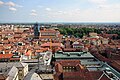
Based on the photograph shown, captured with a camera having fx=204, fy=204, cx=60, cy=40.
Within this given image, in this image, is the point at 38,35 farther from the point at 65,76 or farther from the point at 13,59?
the point at 65,76

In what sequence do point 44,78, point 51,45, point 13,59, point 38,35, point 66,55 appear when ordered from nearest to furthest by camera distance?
point 44,78 < point 13,59 < point 66,55 < point 51,45 < point 38,35

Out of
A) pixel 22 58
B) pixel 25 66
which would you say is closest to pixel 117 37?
pixel 22 58

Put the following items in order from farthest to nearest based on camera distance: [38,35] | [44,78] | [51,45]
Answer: [38,35] → [51,45] → [44,78]

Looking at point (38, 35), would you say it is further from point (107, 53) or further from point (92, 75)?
point (92, 75)

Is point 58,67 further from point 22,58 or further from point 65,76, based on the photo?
point 22,58

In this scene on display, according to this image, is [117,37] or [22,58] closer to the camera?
[22,58]

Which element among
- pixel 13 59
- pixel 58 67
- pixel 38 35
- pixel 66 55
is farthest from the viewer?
pixel 38 35

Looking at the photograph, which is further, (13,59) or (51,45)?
(51,45)

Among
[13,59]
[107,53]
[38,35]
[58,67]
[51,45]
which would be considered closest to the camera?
[58,67]

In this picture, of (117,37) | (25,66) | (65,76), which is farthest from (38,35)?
(65,76)
